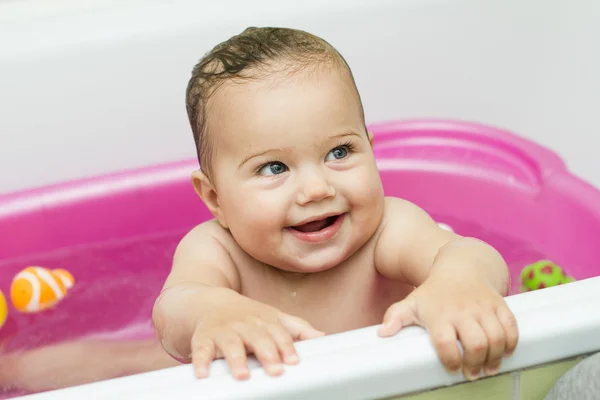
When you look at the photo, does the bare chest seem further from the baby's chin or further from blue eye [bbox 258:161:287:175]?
blue eye [bbox 258:161:287:175]

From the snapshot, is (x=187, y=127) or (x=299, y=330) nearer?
(x=299, y=330)

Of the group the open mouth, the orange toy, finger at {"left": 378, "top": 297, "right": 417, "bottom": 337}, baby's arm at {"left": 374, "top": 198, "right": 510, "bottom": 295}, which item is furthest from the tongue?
the orange toy

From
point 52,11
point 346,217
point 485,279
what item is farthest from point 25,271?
point 485,279

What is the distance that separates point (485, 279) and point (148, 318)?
0.71 metres

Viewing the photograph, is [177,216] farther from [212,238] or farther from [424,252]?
[424,252]

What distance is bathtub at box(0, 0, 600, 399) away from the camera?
1.41 meters

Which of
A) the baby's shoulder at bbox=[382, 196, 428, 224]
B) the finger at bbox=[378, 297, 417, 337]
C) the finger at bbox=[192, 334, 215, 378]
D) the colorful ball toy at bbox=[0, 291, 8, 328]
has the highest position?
the finger at bbox=[378, 297, 417, 337]

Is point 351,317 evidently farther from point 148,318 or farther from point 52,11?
point 52,11

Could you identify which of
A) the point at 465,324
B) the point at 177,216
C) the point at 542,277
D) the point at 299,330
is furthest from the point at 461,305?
the point at 177,216

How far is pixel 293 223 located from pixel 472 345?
30cm

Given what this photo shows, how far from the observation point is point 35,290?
133 cm

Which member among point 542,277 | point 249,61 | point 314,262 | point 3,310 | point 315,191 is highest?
point 249,61

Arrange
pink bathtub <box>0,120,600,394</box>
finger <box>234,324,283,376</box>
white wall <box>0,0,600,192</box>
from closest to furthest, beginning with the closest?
finger <box>234,324,283,376</box> → pink bathtub <box>0,120,600,394</box> → white wall <box>0,0,600,192</box>

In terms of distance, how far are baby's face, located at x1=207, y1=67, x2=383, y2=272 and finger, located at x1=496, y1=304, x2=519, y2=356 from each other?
267 mm
